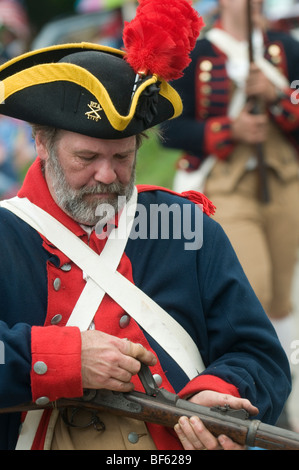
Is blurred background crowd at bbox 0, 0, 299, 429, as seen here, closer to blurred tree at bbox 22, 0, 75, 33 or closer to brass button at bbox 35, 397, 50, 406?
blurred tree at bbox 22, 0, 75, 33

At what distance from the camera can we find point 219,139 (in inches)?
266

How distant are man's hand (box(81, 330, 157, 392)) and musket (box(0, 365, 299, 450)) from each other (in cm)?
6

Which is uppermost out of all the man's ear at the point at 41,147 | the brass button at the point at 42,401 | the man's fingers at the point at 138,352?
the man's ear at the point at 41,147

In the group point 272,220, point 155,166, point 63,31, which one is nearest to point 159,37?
point 272,220

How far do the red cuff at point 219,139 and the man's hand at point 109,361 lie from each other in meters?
3.46

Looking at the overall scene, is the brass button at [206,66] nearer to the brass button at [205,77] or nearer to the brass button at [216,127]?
the brass button at [205,77]

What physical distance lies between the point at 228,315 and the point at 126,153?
2.32ft

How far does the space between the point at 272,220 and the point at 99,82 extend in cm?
328

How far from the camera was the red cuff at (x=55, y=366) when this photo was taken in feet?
11.2

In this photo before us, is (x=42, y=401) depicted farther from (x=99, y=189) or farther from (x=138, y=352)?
(x=99, y=189)

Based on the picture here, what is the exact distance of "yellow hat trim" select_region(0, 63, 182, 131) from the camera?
3.66 meters

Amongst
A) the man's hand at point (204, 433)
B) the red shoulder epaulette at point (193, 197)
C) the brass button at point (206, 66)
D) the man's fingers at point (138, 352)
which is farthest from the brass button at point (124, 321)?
the brass button at point (206, 66)

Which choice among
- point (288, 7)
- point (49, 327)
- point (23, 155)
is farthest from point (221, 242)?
point (288, 7)

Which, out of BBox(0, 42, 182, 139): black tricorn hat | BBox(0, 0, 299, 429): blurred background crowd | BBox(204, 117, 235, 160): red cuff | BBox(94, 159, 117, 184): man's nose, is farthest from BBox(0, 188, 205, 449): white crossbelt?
BBox(0, 0, 299, 429): blurred background crowd
